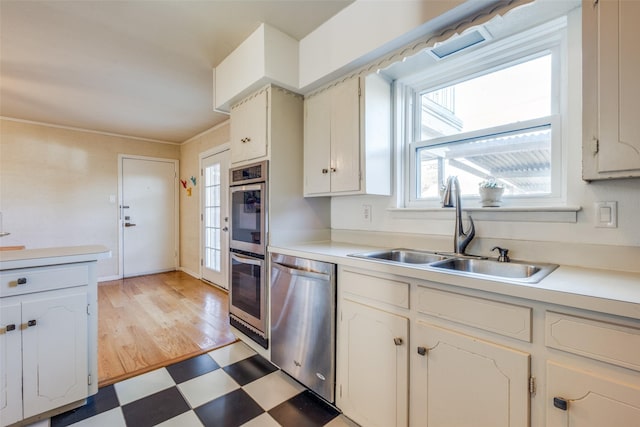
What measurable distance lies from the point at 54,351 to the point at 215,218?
2719 millimetres

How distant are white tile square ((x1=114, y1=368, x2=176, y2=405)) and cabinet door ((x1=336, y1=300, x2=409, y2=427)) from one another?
1161mm

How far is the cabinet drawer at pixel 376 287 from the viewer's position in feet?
4.23

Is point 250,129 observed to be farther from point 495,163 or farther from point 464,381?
point 464,381

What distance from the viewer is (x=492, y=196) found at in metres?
1.54

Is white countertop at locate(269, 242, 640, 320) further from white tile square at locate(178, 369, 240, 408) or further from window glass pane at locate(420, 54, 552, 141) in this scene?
white tile square at locate(178, 369, 240, 408)

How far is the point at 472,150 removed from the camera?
177 cm

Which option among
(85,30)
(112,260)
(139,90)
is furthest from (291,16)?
(112,260)

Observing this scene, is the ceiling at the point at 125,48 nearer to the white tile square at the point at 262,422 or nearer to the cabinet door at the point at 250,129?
the cabinet door at the point at 250,129

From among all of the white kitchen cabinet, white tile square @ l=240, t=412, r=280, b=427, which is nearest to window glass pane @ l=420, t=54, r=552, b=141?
white tile square @ l=240, t=412, r=280, b=427

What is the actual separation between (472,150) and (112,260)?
5081 mm

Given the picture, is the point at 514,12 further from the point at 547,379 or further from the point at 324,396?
the point at 324,396

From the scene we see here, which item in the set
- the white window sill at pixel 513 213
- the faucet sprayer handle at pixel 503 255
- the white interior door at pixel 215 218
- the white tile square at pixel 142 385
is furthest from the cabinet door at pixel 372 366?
the white interior door at pixel 215 218

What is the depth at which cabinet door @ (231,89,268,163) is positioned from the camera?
213 cm

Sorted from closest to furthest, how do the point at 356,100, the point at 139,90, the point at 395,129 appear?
the point at 356,100
the point at 395,129
the point at 139,90
